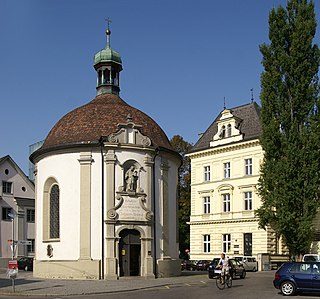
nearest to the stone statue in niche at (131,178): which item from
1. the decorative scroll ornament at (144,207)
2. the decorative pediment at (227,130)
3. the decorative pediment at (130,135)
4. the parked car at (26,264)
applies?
the decorative scroll ornament at (144,207)

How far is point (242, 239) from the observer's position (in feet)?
173

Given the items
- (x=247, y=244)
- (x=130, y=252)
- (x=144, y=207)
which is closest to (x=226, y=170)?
(x=247, y=244)

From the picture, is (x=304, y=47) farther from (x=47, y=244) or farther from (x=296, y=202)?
(x=47, y=244)

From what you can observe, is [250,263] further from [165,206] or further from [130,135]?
[130,135]

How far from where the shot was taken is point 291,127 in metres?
36.2

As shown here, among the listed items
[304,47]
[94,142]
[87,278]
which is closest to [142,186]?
[94,142]

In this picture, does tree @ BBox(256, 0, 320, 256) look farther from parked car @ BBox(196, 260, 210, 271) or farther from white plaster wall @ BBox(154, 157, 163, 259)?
parked car @ BBox(196, 260, 210, 271)

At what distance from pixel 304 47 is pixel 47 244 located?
66.9 ft

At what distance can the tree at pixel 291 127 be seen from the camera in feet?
115

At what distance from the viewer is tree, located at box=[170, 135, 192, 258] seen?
6544cm

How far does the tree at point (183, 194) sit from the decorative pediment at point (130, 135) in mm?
30754

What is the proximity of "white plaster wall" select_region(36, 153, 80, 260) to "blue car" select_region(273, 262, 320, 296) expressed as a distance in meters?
13.6

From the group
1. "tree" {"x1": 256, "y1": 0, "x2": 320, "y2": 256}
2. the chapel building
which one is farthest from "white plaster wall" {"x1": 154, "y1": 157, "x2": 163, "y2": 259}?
"tree" {"x1": 256, "y1": 0, "x2": 320, "y2": 256}

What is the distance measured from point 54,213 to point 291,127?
15.8m
